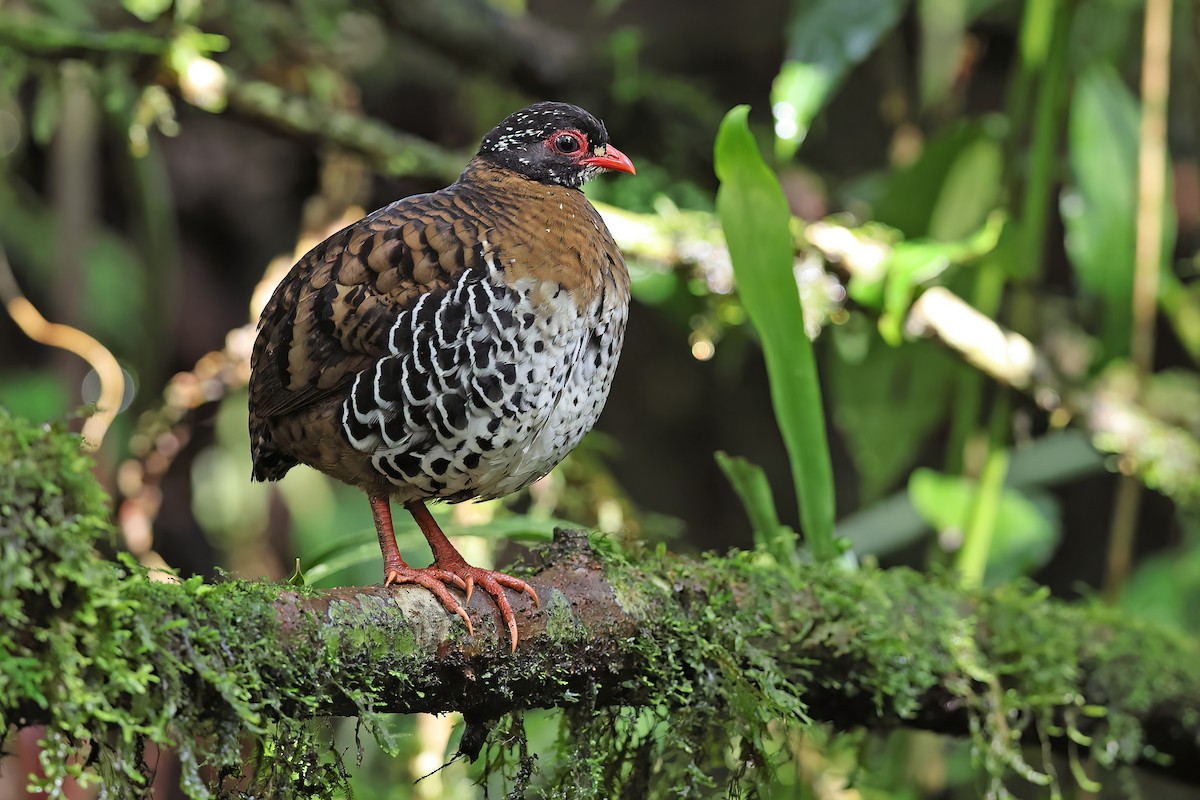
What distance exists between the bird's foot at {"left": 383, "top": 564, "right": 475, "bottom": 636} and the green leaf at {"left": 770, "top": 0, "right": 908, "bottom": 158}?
1.87 meters

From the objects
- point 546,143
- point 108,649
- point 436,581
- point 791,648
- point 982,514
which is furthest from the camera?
point 982,514

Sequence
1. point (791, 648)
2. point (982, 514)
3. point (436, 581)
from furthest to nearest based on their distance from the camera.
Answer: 1. point (982, 514)
2. point (791, 648)
3. point (436, 581)

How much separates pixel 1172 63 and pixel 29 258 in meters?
4.91

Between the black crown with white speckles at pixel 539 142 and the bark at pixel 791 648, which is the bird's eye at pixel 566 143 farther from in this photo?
the bark at pixel 791 648

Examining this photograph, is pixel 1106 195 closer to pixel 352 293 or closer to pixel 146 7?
pixel 352 293

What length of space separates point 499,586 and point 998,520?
224cm

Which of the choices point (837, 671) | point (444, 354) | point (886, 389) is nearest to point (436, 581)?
point (444, 354)

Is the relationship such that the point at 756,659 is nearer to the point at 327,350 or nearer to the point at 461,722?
the point at 461,722

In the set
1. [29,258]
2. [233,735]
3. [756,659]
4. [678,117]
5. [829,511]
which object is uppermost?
[678,117]

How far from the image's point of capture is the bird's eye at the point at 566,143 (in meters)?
2.55

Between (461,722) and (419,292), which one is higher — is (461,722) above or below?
below

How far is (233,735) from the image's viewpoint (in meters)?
1.64

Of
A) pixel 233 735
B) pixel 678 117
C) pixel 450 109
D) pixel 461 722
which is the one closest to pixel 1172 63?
pixel 678 117

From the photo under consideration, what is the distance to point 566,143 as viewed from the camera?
2557 millimetres
